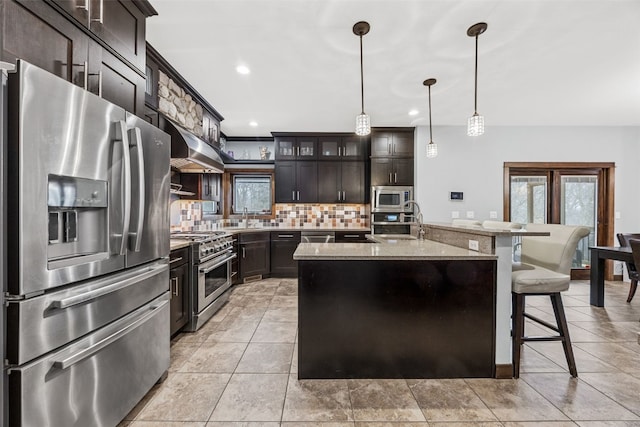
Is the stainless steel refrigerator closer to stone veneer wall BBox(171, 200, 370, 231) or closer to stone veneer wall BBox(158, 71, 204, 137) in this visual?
stone veneer wall BBox(158, 71, 204, 137)

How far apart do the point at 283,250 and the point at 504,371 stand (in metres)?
3.59

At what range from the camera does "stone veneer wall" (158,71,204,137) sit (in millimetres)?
2713

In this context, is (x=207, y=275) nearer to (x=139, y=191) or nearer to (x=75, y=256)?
(x=139, y=191)

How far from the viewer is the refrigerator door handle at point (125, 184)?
4.77 ft

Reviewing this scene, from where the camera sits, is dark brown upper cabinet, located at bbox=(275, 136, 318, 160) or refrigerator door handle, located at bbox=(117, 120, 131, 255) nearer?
refrigerator door handle, located at bbox=(117, 120, 131, 255)

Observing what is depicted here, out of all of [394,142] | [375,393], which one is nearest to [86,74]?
[375,393]

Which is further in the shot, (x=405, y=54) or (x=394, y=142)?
(x=394, y=142)

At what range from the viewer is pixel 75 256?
127cm

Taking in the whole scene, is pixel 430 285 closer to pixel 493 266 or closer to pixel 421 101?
pixel 493 266

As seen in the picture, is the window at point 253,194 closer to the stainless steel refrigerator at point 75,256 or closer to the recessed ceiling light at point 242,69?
the recessed ceiling light at point 242,69

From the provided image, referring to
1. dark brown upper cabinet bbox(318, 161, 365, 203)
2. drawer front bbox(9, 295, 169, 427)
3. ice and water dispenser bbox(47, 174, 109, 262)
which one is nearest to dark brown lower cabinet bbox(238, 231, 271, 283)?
dark brown upper cabinet bbox(318, 161, 365, 203)

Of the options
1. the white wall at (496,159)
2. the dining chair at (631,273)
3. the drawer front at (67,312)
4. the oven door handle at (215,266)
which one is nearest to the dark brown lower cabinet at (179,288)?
the oven door handle at (215,266)

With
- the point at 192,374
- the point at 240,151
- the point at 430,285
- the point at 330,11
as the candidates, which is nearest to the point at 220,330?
A: the point at 192,374

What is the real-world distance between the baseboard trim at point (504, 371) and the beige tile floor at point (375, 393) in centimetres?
4
